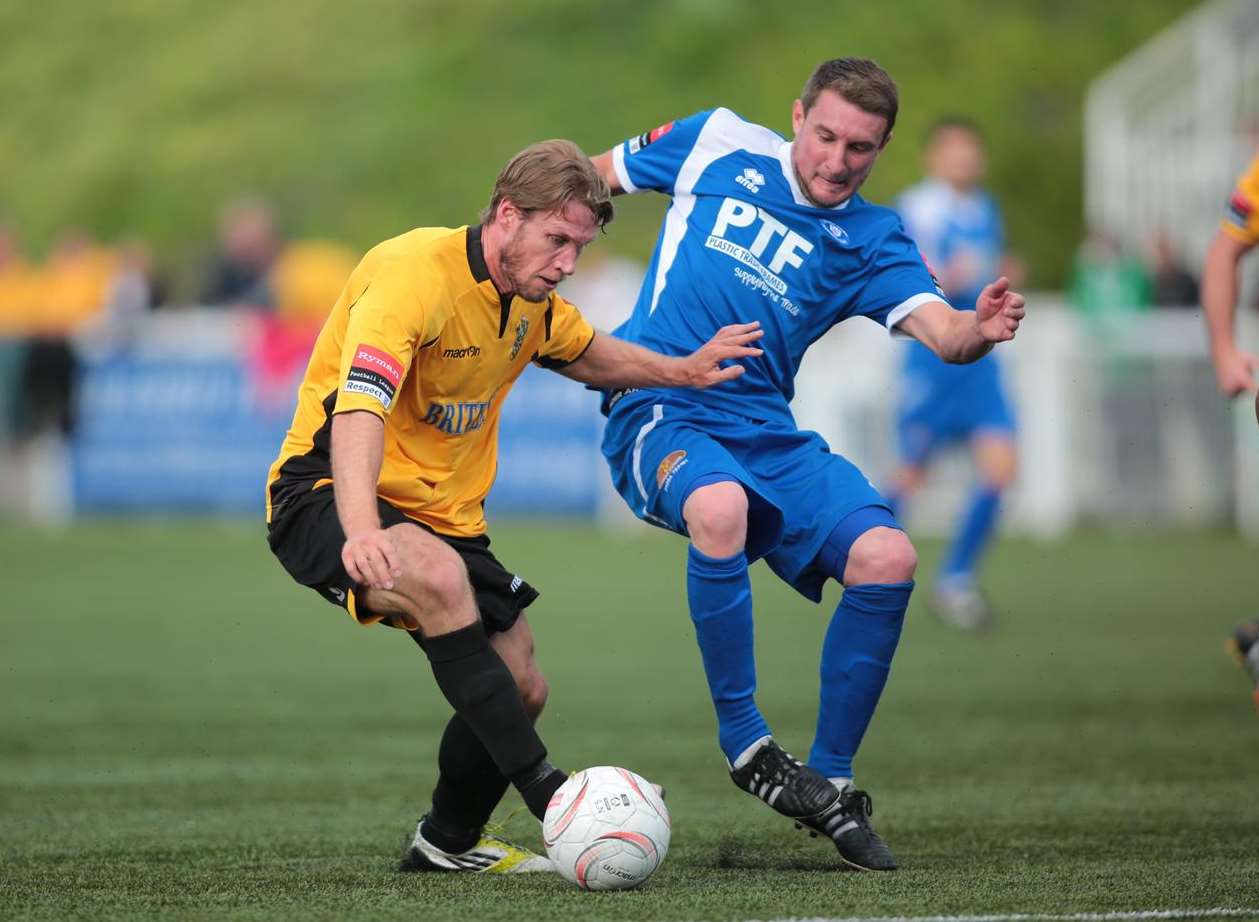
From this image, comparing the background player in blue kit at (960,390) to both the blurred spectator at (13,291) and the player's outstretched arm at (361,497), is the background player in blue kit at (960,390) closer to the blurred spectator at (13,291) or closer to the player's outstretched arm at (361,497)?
the player's outstretched arm at (361,497)

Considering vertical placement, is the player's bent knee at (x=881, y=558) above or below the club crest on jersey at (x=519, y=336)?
below

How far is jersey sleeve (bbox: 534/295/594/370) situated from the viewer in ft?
→ 17.6

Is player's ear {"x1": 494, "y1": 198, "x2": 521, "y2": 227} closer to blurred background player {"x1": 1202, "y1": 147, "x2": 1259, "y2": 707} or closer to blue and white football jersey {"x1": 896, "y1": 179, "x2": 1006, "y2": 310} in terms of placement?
blurred background player {"x1": 1202, "y1": 147, "x2": 1259, "y2": 707}

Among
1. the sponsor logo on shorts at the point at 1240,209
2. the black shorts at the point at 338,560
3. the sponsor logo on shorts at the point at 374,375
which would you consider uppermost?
the sponsor logo on shorts at the point at 1240,209

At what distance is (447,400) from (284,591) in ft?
26.3

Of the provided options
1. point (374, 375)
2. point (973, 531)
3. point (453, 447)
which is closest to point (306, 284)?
point (973, 531)

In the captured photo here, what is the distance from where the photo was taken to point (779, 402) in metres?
5.84

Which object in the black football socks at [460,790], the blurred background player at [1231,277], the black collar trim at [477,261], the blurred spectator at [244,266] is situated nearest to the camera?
the black collar trim at [477,261]

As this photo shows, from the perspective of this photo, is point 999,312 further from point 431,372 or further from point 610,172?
point 431,372

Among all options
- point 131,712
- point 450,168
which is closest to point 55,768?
point 131,712

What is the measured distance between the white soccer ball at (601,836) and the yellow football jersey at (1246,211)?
2.88 meters

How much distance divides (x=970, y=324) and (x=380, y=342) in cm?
167

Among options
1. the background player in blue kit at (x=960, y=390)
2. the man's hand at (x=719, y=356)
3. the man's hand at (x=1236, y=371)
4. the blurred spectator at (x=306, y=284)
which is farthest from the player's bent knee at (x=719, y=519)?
the blurred spectator at (x=306, y=284)

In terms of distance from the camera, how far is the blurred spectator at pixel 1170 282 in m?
17.8
